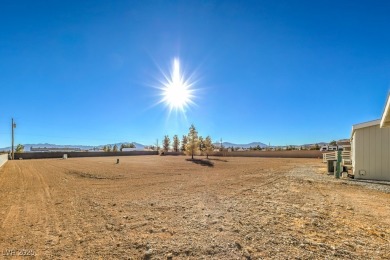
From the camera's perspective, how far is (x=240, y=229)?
5.31 metres

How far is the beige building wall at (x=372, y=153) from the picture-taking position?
12516 millimetres

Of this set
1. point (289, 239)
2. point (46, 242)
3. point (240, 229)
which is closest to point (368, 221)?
point (289, 239)

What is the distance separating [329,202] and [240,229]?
14.1ft

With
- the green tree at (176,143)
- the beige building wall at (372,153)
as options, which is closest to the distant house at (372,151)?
the beige building wall at (372,153)

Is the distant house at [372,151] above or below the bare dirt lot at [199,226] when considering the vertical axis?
above

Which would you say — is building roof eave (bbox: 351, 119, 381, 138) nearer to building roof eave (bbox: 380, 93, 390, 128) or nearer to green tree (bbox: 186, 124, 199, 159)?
building roof eave (bbox: 380, 93, 390, 128)

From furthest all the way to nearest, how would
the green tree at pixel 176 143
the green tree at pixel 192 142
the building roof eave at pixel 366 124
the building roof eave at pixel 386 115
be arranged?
1. the green tree at pixel 176 143
2. the green tree at pixel 192 142
3. the building roof eave at pixel 366 124
4. the building roof eave at pixel 386 115

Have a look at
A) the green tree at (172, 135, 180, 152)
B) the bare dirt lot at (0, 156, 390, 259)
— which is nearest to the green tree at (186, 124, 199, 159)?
the bare dirt lot at (0, 156, 390, 259)

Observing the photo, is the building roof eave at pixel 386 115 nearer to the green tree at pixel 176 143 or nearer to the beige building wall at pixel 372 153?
the beige building wall at pixel 372 153

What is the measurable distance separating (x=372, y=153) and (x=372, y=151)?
4.2 inches

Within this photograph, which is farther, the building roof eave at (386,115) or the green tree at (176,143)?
the green tree at (176,143)

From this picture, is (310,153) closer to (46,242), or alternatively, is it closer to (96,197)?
(96,197)

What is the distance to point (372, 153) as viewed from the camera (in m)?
13.0

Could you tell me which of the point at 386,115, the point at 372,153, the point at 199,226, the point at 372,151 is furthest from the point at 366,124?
the point at 199,226
